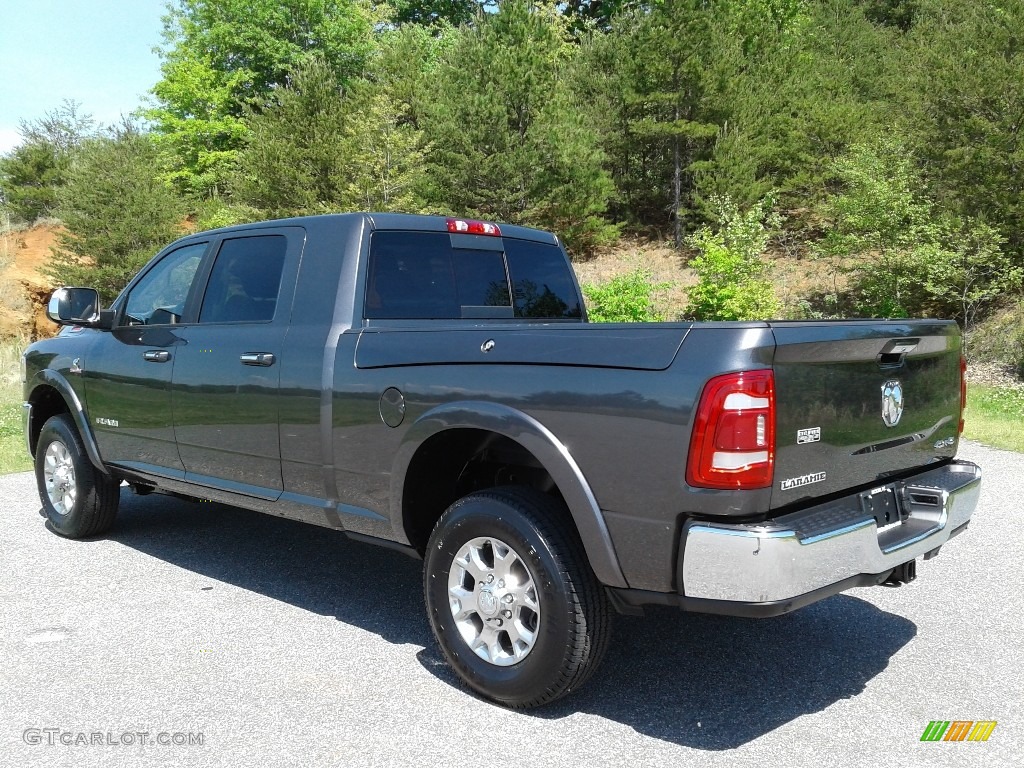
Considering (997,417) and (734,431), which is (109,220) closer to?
(997,417)

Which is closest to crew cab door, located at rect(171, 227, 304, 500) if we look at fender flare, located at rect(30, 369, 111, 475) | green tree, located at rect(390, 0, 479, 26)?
fender flare, located at rect(30, 369, 111, 475)

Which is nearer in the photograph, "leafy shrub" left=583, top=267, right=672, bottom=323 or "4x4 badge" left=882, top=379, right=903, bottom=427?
"4x4 badge" left=882, top=379, right=903, bottom=427

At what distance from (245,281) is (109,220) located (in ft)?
104

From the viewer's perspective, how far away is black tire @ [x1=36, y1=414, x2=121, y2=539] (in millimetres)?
5621

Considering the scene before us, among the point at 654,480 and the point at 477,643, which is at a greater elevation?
the point at 654,480

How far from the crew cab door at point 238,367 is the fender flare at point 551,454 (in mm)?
1081

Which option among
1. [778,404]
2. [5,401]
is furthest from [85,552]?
[5,401]

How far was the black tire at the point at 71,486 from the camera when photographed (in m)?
5.62

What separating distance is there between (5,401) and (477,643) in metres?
13.5

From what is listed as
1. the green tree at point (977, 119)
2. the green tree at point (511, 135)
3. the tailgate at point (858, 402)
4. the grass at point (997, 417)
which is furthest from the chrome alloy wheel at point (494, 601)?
the green tree at point (511, 135)

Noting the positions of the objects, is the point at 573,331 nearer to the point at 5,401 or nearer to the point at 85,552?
the point at 85,552

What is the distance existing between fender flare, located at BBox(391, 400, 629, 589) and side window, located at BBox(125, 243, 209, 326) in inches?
85.8

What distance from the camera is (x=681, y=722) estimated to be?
321 cm

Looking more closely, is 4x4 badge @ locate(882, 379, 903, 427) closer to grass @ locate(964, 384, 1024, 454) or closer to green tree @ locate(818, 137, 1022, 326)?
grass @ locate(964, 384, 1024, 454)
